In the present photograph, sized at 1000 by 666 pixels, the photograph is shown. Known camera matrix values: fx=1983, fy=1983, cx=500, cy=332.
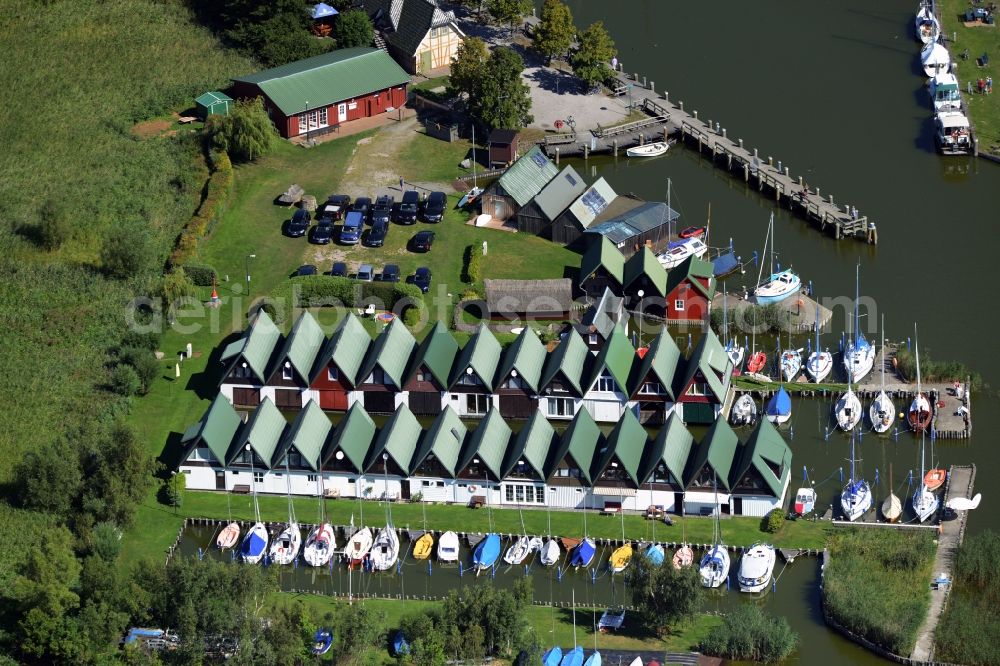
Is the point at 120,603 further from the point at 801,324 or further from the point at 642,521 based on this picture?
the point at 801,324

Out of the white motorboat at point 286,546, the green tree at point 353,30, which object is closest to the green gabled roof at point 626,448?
the white motorboat at point 286,546

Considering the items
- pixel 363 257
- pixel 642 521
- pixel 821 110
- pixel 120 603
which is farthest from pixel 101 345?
pixel 821 110

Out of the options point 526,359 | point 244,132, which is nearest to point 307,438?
point 526,359

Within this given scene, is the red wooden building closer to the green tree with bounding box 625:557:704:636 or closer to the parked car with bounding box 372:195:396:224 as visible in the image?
the parked car with bounding box 372:195:396:224

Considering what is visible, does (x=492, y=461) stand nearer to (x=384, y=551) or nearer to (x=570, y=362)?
(x=384, y=551)

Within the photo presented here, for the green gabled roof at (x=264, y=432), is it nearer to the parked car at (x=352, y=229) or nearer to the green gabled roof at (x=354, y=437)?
the green gabled roof at (x=354, y=437)

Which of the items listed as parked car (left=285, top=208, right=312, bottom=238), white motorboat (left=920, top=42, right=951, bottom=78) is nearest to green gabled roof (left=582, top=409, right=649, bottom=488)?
parked car (left=285, top=208, right=312, bottom=238)
